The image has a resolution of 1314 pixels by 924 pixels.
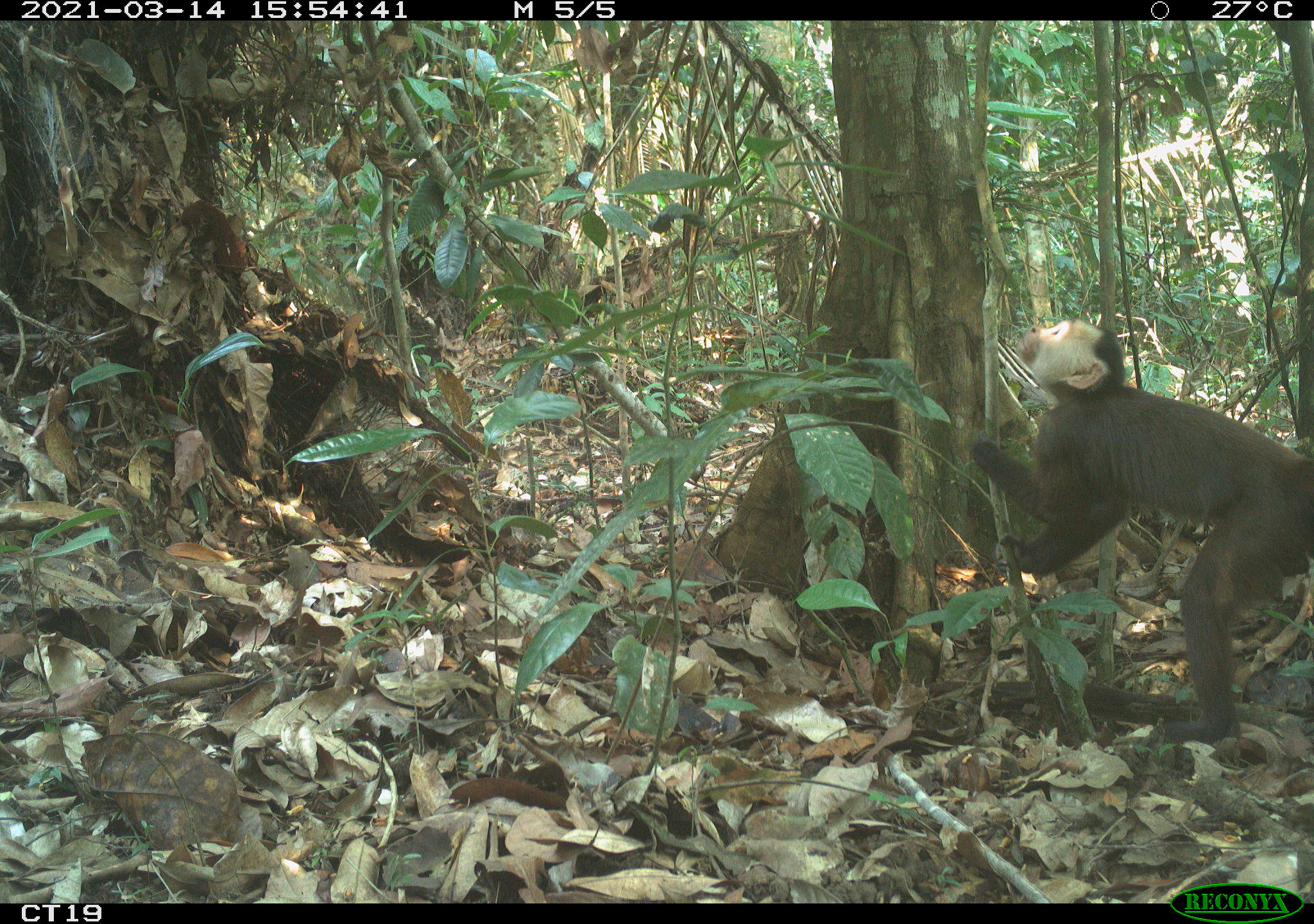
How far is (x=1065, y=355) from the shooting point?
3434 mm

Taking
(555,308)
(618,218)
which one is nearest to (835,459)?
(555,308)

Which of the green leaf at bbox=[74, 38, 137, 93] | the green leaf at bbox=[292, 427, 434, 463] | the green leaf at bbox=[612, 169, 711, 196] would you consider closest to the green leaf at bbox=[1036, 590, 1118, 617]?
the green leaf at bbox=[612, 169, 711, 196]

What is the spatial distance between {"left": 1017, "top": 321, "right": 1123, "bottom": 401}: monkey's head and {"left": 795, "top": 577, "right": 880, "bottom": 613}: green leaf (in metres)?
1.36

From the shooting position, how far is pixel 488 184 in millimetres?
2973

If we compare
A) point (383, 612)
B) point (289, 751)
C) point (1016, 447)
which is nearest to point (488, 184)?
point (383, 612)

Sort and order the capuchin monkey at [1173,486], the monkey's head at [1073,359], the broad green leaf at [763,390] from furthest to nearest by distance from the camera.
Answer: the monkey's head at [1073,359]
the capuchin monkey at [1173,486]
the broad green leaf at [763,390]

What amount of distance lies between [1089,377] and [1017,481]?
47 cm

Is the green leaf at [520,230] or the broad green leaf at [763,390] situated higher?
the green leaf at [520,230]

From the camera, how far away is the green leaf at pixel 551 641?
6.89ft

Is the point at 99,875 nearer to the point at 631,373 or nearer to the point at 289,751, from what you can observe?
the point at 289,751

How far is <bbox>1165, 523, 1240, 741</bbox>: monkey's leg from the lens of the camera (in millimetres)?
2781
